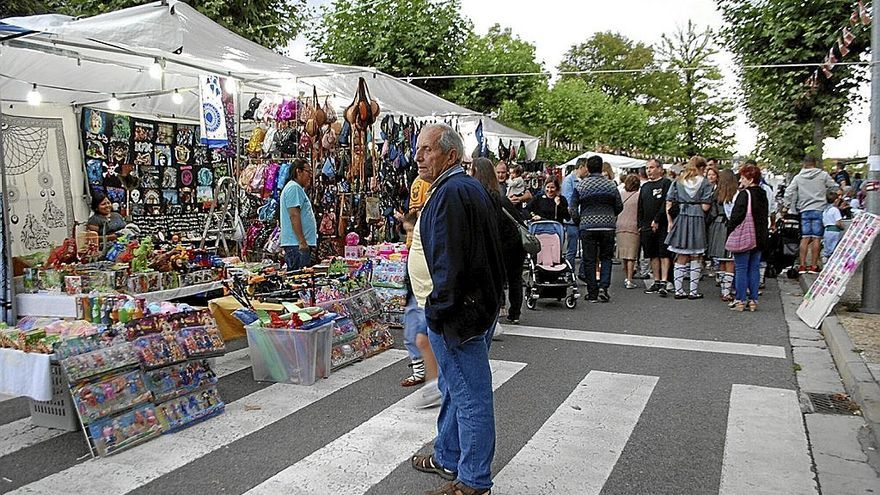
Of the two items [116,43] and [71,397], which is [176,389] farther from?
[116,43]

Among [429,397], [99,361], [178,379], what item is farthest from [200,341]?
[429,397]

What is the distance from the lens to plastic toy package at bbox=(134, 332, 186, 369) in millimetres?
4672

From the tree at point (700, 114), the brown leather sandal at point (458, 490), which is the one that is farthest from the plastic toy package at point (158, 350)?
the tree at point (700, 114)

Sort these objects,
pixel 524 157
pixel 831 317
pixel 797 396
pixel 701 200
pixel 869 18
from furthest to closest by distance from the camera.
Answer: pixel 524 157 → pixel 701 200 → pixel 869 18 → pixel 831 317 → pixel 797 396

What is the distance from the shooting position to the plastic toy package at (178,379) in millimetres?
4684

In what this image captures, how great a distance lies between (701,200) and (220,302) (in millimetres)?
6665

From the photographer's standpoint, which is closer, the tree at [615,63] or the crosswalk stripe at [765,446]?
the crosswalk stripe at [765,446]

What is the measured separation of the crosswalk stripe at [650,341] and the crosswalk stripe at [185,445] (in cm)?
250

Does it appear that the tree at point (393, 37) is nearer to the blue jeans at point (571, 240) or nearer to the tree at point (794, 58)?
the tree at point (794, 58)

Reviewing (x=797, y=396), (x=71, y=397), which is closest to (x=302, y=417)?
(x=71, y=397)

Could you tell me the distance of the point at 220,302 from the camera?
6801 millimetres

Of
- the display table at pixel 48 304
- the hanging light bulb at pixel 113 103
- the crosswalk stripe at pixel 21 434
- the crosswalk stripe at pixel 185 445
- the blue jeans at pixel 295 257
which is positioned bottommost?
the crosswalk stripe at pixel 185 445

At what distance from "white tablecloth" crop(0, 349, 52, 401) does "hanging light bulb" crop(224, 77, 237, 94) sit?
4.89m

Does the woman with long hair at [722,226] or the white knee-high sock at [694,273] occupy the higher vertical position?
the woman with long hair at [722,226]
